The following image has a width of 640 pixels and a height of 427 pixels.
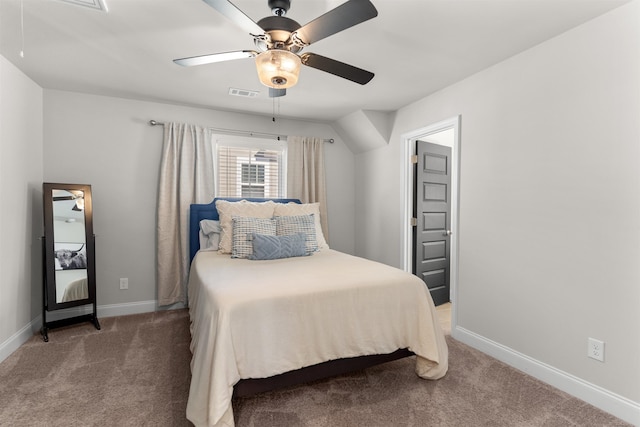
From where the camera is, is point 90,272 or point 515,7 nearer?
point 515,7

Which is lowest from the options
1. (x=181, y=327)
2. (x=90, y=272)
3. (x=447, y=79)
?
(x=181, y=327)

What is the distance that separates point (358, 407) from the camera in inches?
74.2

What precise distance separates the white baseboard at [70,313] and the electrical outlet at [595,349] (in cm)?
372

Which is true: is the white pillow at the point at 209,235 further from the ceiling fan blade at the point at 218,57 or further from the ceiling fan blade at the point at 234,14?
the ceiling fan blade at the point at 234,14

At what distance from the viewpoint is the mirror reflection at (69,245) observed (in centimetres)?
293

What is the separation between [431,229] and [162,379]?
10.3 feet

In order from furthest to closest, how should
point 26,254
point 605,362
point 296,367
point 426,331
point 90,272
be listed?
point 90,272, point 26,254, point 426,331, point 605,362, point 296,367

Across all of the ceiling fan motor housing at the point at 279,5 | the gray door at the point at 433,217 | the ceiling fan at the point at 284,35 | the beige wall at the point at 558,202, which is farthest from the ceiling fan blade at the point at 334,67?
the gray door at the point at 433,217

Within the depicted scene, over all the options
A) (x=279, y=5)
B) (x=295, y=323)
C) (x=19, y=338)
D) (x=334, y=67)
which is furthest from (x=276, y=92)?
(x=19, y=338)

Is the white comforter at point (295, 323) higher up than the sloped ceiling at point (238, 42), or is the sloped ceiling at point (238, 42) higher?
the sloped ceiling at point (238, 42)

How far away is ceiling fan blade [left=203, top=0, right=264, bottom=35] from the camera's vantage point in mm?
1396

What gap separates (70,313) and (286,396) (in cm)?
269

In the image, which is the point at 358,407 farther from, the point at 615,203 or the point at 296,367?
the point at 615,203

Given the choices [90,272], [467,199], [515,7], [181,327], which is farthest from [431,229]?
[90,272]
